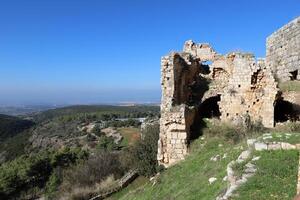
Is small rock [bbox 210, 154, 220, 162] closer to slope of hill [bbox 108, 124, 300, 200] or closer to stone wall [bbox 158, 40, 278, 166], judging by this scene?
slope of hill [bbox 108, 124, 300, 200]

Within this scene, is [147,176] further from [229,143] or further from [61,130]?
[61,130]

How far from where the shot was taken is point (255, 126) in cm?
1630

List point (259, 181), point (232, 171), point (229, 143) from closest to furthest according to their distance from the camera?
point (259, 181)
point (232, 171)
point (229, 143)

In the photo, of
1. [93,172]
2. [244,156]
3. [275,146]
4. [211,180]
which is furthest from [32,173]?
[275,146]

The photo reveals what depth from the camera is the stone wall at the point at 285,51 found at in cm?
1639

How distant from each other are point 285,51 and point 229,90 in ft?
10.8

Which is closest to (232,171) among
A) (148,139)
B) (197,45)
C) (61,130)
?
(197,45)

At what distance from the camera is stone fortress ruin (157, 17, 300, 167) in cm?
1606

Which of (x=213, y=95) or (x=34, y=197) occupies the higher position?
(x=213, y=95)

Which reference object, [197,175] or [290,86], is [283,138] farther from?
[290,86]

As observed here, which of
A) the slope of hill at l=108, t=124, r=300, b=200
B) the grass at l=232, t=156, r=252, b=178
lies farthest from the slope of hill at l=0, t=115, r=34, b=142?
the grass at l=232, t=156, r=252, b=178

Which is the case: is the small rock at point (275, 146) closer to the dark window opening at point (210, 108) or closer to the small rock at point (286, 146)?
the small rock at point (286, 146)

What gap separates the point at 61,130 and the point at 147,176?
102276mm

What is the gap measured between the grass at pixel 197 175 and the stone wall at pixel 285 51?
5.25 metres
